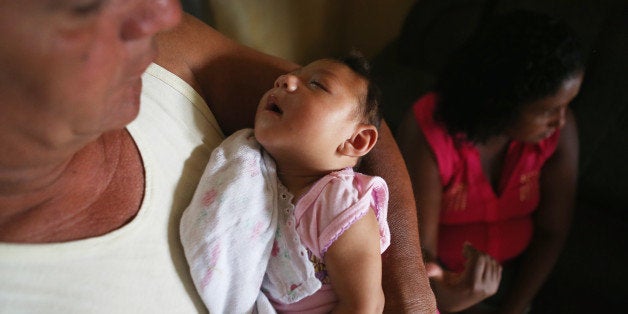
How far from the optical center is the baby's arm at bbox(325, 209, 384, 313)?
2.36 feet

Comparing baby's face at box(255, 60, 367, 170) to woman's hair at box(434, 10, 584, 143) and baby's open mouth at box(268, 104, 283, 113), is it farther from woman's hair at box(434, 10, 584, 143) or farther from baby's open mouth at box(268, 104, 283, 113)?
woman's hair at box(434, 10, 584, 143)

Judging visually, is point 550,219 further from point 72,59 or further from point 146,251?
point 72,59

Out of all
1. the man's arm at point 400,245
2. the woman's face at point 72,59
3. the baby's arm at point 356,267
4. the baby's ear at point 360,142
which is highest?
the woman's face at point 72,59

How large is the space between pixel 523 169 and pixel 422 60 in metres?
0.58

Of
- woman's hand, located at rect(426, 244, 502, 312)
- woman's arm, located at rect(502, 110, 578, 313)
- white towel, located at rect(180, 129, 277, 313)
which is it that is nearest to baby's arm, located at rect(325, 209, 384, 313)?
white towel, located at rect(180, 129, 277, 313)

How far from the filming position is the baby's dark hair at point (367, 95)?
2.81ft

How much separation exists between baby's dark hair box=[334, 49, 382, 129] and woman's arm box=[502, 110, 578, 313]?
626 mm

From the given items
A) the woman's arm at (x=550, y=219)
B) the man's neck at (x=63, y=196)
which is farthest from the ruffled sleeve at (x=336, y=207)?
the woman's arm at (x=550, y=219)

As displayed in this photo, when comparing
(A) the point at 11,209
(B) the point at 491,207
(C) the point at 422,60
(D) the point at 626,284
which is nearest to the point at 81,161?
(A) the point at 11,209

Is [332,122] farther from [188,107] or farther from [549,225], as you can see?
[549,225]

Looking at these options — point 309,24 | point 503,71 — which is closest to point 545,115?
point 503,71

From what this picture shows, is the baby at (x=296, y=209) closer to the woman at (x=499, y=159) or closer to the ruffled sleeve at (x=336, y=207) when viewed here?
the ruffled sleeve at (x=336, y=207)

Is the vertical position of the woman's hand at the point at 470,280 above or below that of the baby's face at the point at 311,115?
below

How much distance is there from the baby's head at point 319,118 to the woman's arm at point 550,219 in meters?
0.66
